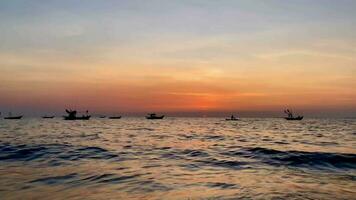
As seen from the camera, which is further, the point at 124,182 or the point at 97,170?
the point at 97,170

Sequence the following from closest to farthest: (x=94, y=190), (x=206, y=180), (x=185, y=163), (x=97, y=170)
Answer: (x=94, y=190) → (x=206, y=180) → (x=97, y=170) → (x=185, y=163)

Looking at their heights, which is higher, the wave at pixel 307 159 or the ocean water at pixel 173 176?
the ocean water at pixel 173 176

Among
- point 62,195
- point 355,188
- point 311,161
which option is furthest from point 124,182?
point 311,161

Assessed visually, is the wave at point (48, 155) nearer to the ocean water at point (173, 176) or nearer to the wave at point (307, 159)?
the ocean water at point (173, 176)

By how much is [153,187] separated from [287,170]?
957 cm

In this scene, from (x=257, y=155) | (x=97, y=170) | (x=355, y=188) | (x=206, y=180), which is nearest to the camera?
(x=355, y=188)

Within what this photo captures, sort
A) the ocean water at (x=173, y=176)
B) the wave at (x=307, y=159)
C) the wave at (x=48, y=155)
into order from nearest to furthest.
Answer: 1. the ocean water at (x=173, y=176)
2. the wave at (x=307, y=159)
3. the wave at (x=48, y=155)

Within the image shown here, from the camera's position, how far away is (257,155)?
28359mm

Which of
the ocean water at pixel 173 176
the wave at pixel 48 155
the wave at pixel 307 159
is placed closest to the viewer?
the ocean water at pixel 173 176

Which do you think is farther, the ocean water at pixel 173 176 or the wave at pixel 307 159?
the wave at pixel 307 159

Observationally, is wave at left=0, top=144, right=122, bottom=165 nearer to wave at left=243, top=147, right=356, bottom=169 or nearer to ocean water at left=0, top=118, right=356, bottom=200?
ocean water at left=0, top=118, right=356, bottom=200

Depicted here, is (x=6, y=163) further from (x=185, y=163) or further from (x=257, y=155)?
(x=257, y=155)

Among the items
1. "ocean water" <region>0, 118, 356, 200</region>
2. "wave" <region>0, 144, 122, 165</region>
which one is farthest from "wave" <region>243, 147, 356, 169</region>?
"wave" <region>0, 144, 122, 165</region>

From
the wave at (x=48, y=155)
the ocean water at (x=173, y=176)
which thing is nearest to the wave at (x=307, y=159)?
the ocean water at (x=173, y=176)
